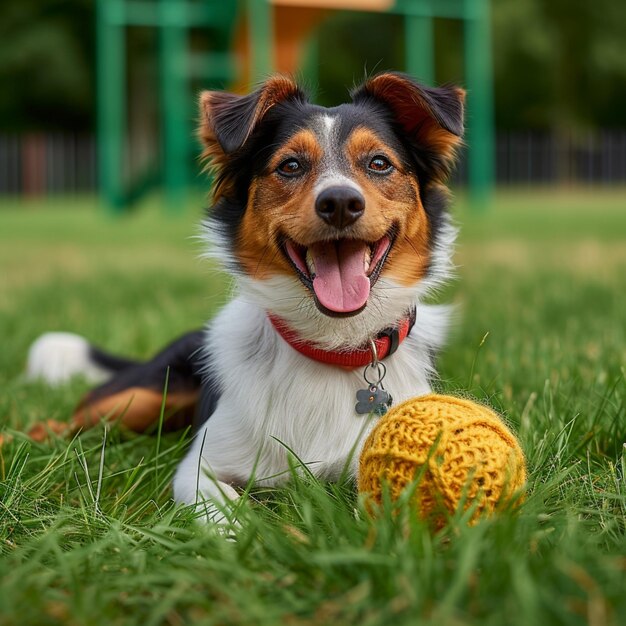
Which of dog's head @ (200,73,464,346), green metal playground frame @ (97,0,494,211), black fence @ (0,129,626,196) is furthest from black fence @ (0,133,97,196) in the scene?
dog's head @ (200,73,464,346)

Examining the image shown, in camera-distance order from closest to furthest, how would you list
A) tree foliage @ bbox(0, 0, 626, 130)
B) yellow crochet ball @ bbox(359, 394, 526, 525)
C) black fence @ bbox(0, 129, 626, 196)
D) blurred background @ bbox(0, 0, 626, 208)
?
yellow crochet ball @ bbox(359, 394, 526, 525), blurred background @ bbox(0, 0, 626, 208), black fence @ bbox(0, 129, 626, 196), tree foliage @ bbox(0, 0, 626, 130)

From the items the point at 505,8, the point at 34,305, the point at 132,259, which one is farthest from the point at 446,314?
the point at 505,8

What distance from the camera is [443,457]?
2.27m

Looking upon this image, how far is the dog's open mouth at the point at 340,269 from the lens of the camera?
2.85m

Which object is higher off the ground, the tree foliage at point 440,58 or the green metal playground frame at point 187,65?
the tree foliage at point 440,58

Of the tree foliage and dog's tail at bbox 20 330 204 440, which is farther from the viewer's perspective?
the tree foliage

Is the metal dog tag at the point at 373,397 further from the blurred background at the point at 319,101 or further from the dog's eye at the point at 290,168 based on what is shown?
the dog's eye at the point at 290,168

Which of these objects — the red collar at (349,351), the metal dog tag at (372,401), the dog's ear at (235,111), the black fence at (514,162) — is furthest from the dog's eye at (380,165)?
the black fence at (514,162)

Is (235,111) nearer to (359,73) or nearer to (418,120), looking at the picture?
(418,120)

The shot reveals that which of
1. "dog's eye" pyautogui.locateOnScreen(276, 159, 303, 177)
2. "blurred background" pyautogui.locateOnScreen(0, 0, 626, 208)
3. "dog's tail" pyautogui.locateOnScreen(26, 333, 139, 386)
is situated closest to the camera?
"dog's eye" pyautogui.locateOnScreen(276, 159, 303, 177)

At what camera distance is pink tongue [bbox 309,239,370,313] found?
2848 mm

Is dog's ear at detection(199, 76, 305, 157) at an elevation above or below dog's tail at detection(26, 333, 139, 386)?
above

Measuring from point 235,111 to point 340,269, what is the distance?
2.29 feet

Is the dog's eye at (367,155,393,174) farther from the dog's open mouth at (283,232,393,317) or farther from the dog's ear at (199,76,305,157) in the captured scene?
the dog's ear at (199,76,305,157)
